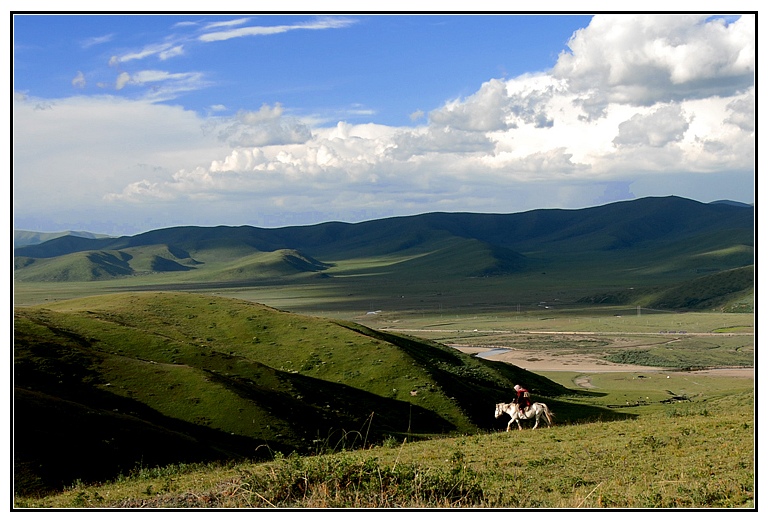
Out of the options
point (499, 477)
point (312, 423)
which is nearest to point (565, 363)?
point (312, 423)

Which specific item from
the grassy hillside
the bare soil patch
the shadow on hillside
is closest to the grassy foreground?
the shadow on hillside

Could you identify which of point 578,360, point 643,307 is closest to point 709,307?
point 643,307

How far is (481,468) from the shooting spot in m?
19.5

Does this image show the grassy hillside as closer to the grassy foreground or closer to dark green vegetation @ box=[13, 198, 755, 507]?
dark green vegetation @ box=[13, 198, 755, 507]

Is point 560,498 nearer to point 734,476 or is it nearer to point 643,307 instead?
point 734,476

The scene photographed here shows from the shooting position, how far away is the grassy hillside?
2317 centimetres

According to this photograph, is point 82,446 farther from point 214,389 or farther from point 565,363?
point 565,363

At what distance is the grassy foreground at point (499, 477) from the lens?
13.8 m

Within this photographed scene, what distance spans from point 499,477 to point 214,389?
59.4ft

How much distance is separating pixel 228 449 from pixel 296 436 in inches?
167

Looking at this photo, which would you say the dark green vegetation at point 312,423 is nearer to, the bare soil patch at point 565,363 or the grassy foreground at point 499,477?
the grassy foreground at point 499,477

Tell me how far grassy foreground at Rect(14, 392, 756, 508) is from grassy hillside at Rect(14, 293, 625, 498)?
2444mm

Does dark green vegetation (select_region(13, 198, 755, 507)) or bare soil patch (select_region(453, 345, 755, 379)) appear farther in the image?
bare soil patch (select_region(453, 345, 755, 379))

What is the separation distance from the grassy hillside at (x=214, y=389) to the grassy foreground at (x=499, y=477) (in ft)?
8.02
